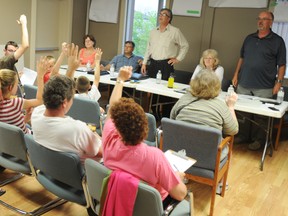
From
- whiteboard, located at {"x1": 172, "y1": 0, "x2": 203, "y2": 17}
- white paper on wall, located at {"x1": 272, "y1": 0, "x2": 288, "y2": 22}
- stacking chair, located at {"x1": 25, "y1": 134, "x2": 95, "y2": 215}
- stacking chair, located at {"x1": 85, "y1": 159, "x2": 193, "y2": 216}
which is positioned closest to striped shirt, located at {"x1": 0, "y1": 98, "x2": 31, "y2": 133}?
stacking chair, located at {"x1": 25, "y1": 134, "x2": 95, "y2": 215}

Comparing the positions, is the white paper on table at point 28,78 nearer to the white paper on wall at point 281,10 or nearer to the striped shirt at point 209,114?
the striped shirt at point 209,114

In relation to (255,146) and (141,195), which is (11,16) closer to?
(255,146)

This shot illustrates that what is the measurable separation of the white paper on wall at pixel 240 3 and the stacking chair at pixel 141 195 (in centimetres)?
433

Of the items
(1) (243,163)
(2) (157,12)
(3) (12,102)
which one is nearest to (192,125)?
Result: (3) (12,102)

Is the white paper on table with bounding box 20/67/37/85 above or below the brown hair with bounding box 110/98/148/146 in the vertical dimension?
below

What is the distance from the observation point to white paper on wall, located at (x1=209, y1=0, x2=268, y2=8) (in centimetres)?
519

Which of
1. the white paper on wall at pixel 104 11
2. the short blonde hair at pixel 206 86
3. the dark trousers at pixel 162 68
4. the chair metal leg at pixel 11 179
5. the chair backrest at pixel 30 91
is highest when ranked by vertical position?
the white paper on wall at pixel 104 11

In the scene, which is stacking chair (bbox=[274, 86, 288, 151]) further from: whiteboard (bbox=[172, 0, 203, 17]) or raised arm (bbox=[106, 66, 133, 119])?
raised arm (bbox=[106, 66, 133, 119])

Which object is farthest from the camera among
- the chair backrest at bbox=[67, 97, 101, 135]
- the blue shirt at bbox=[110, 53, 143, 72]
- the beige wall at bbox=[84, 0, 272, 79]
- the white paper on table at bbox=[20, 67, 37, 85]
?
the blue shirt at bbox=[110, 53, 143, 72]

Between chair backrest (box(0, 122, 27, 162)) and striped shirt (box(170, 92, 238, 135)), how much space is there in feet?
4.01

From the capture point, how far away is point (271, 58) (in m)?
4.27

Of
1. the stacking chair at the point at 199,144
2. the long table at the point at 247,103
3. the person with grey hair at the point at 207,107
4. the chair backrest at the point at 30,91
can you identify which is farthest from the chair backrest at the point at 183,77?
the stacking chair at the point at 199,144

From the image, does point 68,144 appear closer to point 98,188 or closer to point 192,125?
point 98,188

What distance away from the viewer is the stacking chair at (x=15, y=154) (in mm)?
2186
